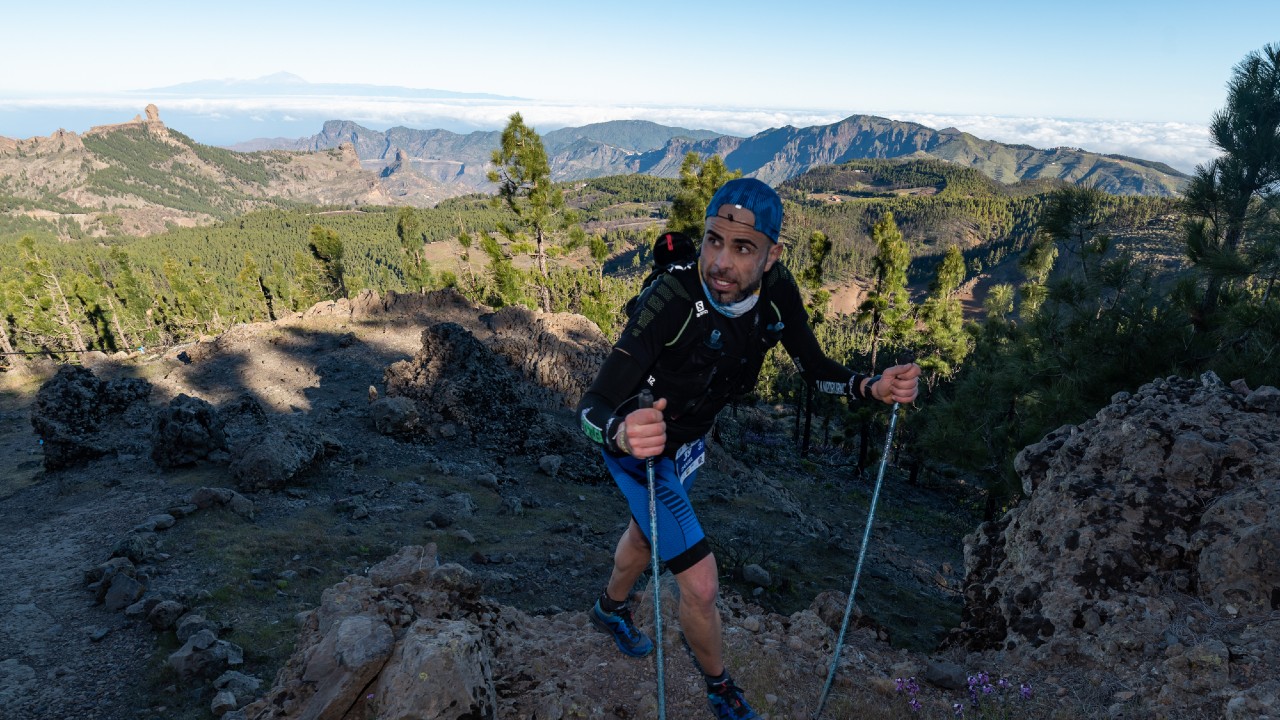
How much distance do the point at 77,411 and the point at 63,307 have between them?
55255 mm

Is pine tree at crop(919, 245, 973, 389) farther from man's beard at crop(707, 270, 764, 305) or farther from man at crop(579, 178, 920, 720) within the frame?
man's beard at crop(707, 270, 764, 305)

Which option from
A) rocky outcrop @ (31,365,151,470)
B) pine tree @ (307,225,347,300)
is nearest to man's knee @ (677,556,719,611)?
rocky outcrop @ (31,365,151,470)

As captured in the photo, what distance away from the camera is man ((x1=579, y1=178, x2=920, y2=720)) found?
388 centimetres

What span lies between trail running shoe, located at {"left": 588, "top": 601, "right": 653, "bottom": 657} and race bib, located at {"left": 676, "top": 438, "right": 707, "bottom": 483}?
5.63 feet

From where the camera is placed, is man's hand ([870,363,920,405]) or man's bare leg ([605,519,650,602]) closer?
man's hand ([870,363,920,405])

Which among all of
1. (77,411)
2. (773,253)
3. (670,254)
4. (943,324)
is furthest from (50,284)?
(943,324)

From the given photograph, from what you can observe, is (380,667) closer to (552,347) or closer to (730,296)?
(730,296)

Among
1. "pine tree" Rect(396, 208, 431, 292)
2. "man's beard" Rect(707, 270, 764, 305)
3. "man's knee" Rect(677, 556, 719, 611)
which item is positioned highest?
"man's beard" Rect(707, 270, 764, 305)

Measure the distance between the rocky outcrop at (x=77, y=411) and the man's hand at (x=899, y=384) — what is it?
17954 millimetres

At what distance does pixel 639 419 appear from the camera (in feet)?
10.6

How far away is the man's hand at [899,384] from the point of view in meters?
4.36

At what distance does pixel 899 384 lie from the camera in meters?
4.45

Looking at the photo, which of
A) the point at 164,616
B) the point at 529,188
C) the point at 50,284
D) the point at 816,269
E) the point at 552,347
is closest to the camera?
the point at 164,616

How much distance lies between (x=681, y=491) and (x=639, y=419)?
131 cm
